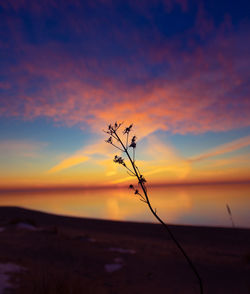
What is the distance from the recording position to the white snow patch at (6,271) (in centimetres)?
528

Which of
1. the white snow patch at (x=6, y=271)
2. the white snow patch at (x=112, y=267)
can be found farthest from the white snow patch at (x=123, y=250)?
the white snow patch at (x=6, y=271)

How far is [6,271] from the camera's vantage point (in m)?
6.23

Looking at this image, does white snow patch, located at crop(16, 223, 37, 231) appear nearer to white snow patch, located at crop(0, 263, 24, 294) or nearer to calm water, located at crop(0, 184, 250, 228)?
white snow patch, located at crop(0, 263, 24, 294)

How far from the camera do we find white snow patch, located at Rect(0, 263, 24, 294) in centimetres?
528

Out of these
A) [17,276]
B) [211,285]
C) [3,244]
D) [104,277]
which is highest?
[3,244]

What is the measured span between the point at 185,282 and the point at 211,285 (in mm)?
805

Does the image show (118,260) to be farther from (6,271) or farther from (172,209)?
(172,209)

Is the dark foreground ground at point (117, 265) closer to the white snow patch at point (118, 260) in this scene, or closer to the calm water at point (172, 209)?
the white snow patch at point (118, 260)

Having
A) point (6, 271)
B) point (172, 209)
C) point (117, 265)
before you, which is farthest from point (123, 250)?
point (172, 209)

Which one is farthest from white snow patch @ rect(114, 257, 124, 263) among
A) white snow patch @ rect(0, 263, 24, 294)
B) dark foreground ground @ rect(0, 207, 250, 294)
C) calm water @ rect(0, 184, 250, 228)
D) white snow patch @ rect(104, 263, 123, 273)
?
calm water @ rect(0, 184, 250, 228)

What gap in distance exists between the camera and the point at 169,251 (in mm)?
11078

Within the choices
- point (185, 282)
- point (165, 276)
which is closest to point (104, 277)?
point (165, 276)

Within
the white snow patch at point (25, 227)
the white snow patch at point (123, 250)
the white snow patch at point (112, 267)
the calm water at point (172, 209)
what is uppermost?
the calm water at point (172, 209)

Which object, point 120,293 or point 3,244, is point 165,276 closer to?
point 120,293
